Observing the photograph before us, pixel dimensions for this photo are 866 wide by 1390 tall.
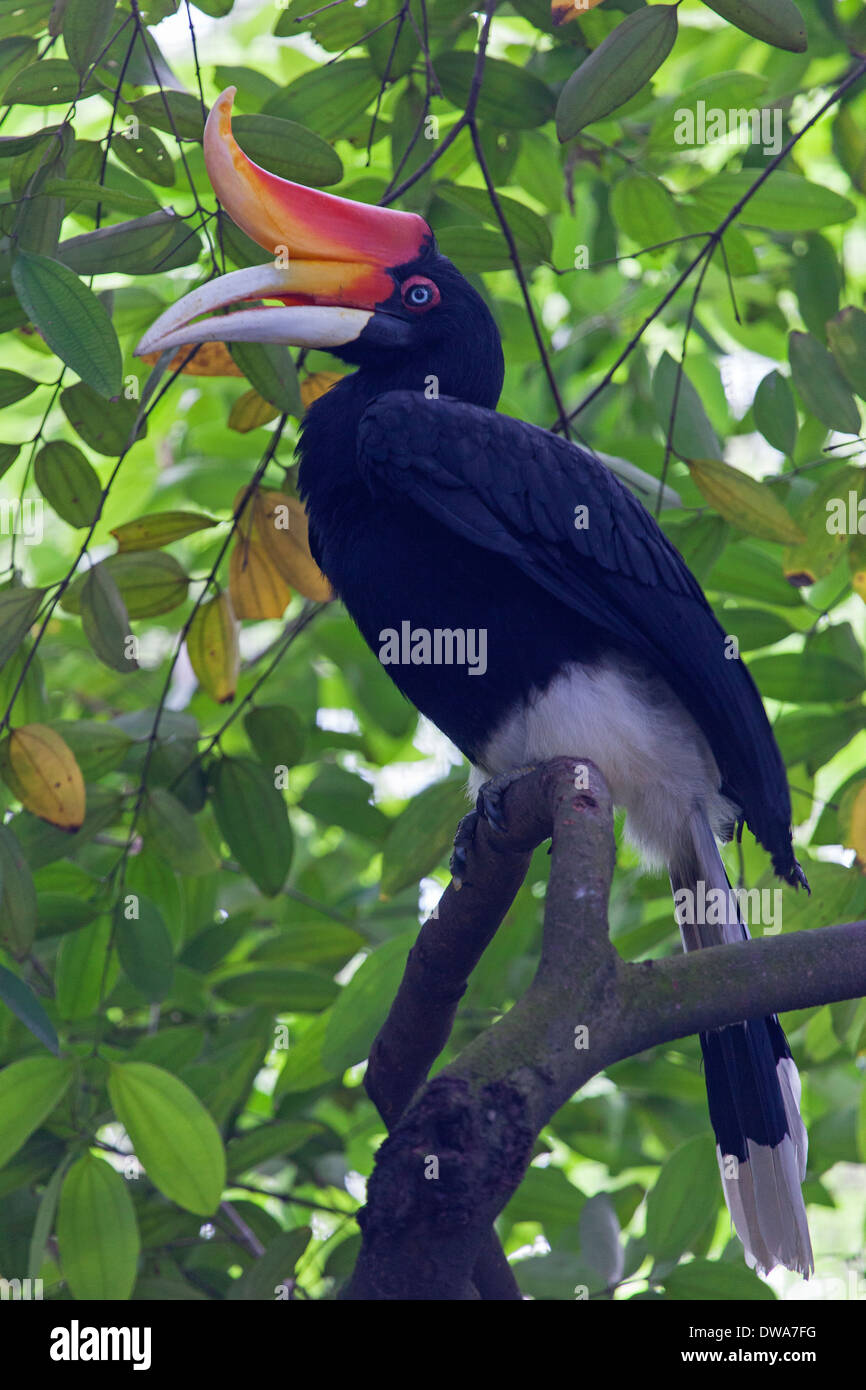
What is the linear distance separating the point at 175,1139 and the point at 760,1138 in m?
1.11

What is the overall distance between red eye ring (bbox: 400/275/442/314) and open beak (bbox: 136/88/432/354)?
0.05m

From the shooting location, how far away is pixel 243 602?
300 centimetres

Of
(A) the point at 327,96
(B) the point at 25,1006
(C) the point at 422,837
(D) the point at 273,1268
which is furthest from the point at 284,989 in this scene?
(A) the point at 327,96

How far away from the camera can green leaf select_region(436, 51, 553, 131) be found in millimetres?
2826

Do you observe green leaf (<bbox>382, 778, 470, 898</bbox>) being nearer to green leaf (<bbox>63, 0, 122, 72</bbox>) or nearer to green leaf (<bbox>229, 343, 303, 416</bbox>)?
green leaf (<bbox>229, 343, 303, 416</bbox>)

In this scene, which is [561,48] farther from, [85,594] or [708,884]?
[708,884]

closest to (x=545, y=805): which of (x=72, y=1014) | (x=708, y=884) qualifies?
(x=708, y=884)

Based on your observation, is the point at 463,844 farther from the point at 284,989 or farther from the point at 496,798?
the point at 284,989

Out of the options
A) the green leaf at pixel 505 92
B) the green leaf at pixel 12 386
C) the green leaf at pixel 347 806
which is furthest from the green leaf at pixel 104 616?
the green leaf at pixel 505 92

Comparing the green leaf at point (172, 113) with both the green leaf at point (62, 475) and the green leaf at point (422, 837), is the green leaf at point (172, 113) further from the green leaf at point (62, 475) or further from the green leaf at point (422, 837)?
the green leaf at point (422, 837)

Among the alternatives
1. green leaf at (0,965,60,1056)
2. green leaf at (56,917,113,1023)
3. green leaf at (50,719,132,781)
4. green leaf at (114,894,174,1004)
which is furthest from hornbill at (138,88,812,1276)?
green leaf at (0,965,60,1056)

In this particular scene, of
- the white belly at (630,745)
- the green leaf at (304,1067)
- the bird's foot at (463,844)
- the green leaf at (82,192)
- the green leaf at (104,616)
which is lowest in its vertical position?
the green leaf at (304,1067)

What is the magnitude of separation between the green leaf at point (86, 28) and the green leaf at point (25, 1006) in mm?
1429

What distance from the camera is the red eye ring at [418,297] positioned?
3059 mm
